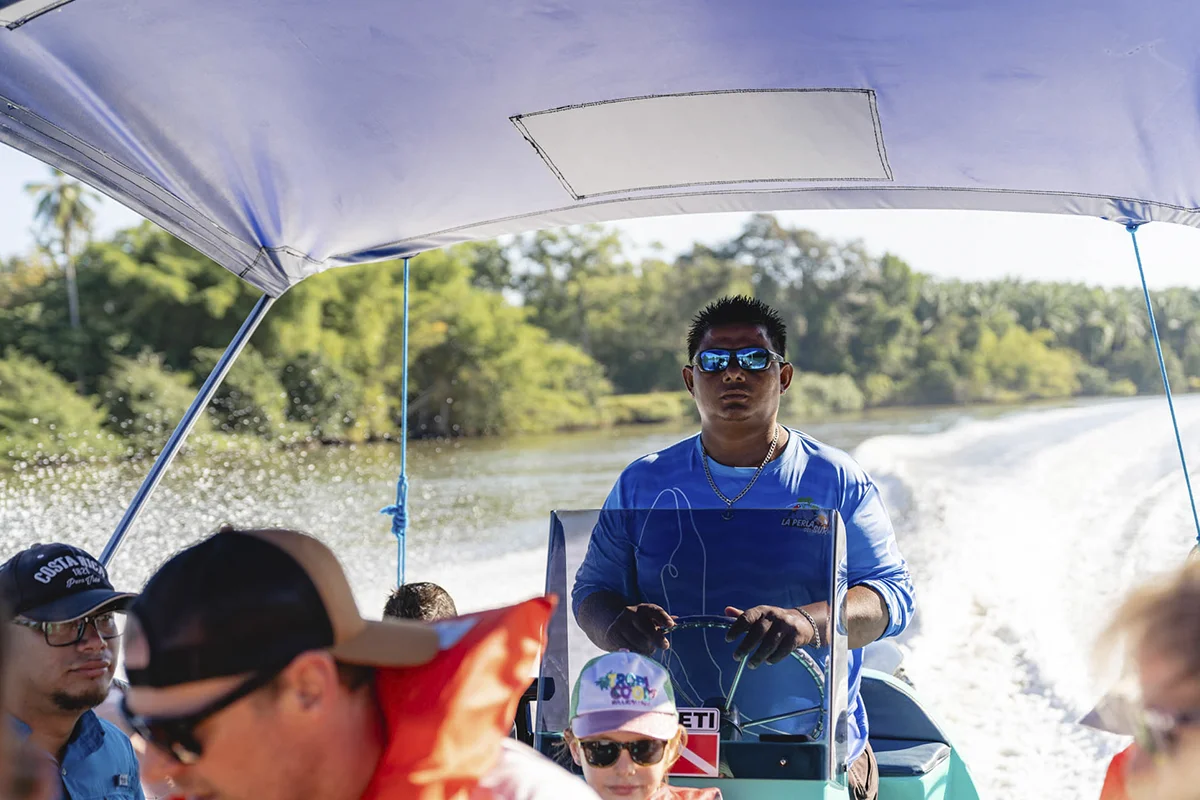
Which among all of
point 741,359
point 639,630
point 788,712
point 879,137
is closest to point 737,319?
point 741,359

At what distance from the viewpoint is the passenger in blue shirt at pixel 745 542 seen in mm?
2229

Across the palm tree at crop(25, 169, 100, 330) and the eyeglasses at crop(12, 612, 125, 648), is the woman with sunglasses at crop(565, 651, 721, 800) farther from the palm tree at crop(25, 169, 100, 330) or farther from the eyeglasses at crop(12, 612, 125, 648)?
the palm tree at crop(25, 169, 100, 330)

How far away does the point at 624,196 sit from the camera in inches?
131

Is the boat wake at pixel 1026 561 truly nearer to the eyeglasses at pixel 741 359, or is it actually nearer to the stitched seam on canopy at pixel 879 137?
the eyeglasses at pixel 741 359

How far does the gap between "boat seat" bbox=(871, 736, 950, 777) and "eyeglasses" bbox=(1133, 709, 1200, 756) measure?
1.61 metres

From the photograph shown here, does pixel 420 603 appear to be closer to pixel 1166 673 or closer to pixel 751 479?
pixel 751 479

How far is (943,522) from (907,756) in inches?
494

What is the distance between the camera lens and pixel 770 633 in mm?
2156

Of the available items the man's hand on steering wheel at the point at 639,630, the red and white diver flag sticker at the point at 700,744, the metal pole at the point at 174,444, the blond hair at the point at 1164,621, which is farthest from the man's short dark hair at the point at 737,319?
the blond hair at the point at 1164,621

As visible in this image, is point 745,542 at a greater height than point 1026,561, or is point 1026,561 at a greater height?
point 1026,561

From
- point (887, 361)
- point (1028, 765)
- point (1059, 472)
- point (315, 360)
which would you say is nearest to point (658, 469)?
point (1028, 765)

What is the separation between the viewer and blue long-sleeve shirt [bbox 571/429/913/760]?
7.36ft

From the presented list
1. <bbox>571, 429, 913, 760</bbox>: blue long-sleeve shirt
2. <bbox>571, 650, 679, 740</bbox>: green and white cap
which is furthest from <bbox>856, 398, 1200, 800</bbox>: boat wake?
<bbox>571, 650, 679, 740</bbox>: green and white cap

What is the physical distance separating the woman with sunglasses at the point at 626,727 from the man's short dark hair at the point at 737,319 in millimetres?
1046
